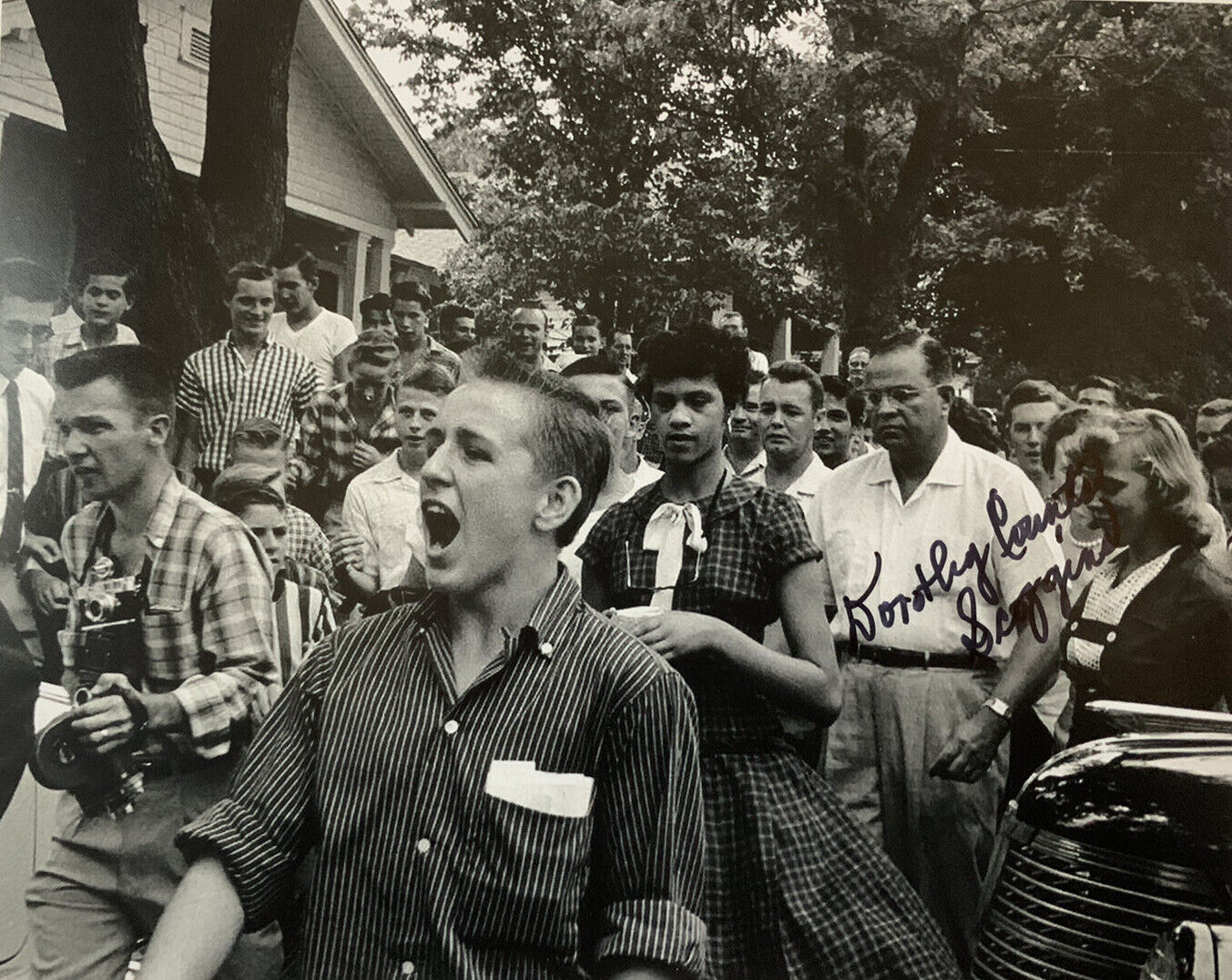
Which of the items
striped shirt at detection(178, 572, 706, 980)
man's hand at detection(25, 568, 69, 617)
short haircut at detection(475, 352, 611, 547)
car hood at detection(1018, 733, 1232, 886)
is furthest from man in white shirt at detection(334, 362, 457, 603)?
car hood at detection(1018, 733, 1232, 886)

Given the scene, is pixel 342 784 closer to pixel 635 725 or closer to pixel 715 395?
pixel 635 725

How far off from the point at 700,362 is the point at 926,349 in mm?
686

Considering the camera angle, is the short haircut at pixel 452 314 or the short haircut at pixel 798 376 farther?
the short haircut at pixel 798 376

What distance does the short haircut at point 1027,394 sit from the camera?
3.10 meters

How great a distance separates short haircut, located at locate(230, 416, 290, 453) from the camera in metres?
2.91

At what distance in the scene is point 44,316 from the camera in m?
2.78

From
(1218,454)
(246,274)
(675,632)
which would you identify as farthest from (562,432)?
(1218,454)

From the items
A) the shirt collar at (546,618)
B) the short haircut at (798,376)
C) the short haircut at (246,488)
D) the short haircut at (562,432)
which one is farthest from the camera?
the short haircut at (798,376)

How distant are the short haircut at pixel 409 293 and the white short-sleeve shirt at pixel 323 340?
136 mm

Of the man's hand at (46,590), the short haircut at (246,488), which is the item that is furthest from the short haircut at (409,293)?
the man's hand at (46,590)

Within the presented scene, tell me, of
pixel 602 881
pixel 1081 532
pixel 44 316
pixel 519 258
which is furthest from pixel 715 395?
pixel 44 316

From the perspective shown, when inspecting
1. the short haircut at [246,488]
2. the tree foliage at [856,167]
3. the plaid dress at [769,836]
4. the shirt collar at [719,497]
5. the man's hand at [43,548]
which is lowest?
the plaid dress at [769,836]

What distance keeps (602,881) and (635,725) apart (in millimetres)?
252

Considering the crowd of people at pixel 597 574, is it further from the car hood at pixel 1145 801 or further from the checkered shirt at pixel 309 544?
the car hood at pixel 1145 801
